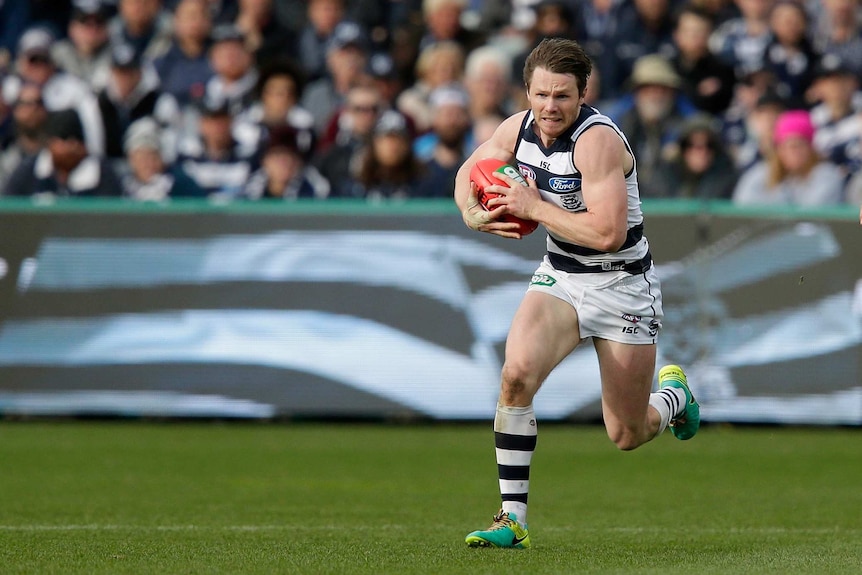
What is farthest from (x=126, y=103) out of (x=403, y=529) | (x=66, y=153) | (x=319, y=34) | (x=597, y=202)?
(x=597, y=202)

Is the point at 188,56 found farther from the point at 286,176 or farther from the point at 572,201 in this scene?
the point at 572,201

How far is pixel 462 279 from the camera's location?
509 inches

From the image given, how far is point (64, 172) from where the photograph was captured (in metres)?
14.3

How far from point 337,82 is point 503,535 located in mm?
10085

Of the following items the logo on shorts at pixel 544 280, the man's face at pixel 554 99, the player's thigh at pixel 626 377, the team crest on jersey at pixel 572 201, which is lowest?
the player's thigh at pixel 626 377

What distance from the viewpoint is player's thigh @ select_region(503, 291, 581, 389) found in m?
6.56

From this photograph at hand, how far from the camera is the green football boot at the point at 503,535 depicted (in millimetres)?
6598

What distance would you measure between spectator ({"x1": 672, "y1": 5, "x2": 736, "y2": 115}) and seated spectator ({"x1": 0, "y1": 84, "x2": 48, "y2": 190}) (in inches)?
272

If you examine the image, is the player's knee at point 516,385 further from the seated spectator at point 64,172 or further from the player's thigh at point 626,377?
the seated spectator at point 64,172

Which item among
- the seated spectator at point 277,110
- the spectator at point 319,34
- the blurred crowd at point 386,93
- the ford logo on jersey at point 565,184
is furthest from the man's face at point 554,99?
the spectator at point 319,34

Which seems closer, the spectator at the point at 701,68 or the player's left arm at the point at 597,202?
the player's left arm at the point at 597,202

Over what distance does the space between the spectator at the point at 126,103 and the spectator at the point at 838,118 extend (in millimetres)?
6896

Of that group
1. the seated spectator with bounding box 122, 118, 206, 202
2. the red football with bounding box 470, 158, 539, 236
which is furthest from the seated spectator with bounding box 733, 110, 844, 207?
the red football with bounding box 470, 158, 539, 236

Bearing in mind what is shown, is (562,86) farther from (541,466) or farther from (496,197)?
(541,466)
